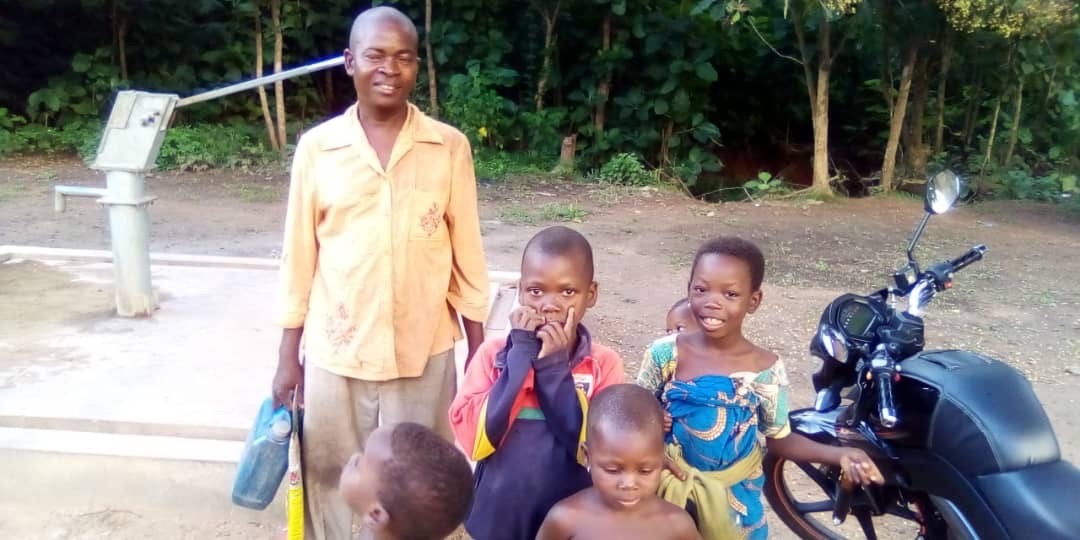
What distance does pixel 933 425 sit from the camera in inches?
87.8

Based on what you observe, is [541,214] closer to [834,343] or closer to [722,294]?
[834,343]

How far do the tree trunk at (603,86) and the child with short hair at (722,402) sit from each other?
9644 mm

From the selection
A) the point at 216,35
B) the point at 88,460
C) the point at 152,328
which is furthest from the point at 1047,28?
the point at 216,35

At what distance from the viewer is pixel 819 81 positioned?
10.2 metres

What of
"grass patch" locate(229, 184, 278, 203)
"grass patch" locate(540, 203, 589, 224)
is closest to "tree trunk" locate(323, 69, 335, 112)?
"grass patch" locate(229, 184, 278, 203)

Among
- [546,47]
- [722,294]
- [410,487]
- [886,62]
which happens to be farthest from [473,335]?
[546,47]

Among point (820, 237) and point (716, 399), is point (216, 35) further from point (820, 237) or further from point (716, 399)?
point (716, 399)

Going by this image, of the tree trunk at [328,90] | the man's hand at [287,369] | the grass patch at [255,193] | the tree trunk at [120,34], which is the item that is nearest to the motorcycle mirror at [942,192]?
the man's hand at [287,369]

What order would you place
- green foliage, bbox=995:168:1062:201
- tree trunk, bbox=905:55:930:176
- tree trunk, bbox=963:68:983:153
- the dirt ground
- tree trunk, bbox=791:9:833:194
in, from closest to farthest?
the dirt ground → tree trunk, bbox=791:9:833:194 → green foliage, bbox=995:168:1062:201 → tree trunk, bbox=905:55:930:176 → tree trunk, bbox=963:68:983:153

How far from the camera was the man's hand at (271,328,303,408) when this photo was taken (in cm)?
235

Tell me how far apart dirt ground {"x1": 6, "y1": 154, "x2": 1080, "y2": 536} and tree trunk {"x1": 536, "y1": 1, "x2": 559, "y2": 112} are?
2011 mm

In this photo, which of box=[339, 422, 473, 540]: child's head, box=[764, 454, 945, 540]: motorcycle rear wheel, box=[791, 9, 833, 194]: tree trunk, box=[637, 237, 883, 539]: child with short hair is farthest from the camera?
box=[791, 9, 833, 194]: tree trunk

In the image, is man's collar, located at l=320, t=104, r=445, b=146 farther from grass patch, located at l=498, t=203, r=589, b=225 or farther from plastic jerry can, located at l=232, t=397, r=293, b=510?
grass patch, located at l=498, t=203, r=589, b=225

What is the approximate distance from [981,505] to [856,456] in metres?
0.31
